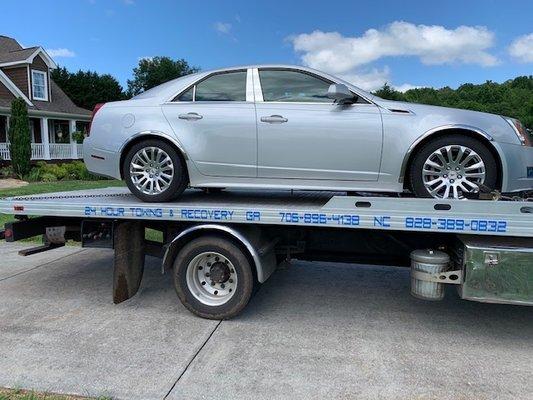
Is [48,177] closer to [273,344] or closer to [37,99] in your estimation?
[37,99]

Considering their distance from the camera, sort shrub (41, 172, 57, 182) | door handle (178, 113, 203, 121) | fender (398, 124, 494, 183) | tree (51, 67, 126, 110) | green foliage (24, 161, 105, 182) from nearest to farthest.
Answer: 1. fender (398, 124, 494, 183)
2. door handle (178, 113, 203, 121)
3. shrub (41, 172, 57, 182)
4. green foliage (24, 161, 105, 182)
5. tree (51, 67, 126, 110)

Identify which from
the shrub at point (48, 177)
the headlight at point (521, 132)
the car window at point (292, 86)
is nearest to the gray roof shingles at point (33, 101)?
the shrub at point (48, 177)

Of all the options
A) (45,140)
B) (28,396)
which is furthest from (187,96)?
(45,140)

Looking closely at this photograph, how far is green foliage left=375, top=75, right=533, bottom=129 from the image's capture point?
30230 millimetres

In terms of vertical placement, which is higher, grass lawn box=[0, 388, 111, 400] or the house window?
the house window

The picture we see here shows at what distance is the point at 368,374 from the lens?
3756mm

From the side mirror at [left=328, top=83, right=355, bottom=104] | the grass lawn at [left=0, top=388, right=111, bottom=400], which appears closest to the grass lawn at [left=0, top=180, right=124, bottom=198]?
the side mirror at [left=328, top=83, right=355, bottom=104]

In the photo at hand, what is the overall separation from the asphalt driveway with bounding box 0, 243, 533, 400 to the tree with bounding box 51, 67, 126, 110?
51116mm

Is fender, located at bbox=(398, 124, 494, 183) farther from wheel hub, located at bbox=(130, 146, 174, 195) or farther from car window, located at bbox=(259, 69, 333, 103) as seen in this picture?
wheel hub, located at bbox=(130, 146, 174, 195)

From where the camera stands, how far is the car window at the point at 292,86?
4992 mm

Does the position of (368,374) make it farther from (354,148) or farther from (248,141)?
(248,141)

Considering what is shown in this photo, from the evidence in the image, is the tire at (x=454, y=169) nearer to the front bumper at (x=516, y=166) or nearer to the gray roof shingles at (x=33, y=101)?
the front bumper at (x=516, y=166)

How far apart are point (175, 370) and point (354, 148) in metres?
2.57

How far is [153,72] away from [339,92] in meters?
69.8
